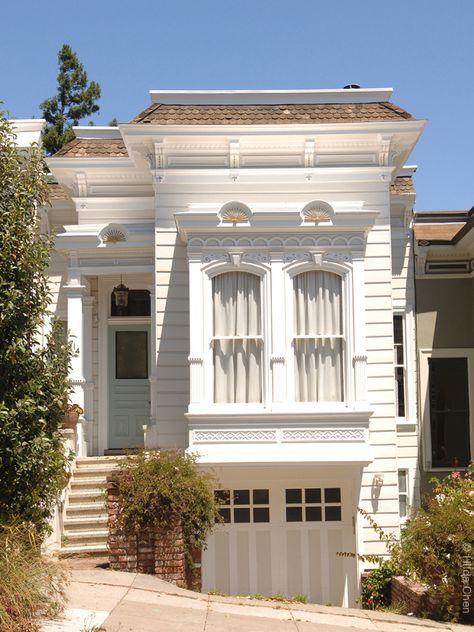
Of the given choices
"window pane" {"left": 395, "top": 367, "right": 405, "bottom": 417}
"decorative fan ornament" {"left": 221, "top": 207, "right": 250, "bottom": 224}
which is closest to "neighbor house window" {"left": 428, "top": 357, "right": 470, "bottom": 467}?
"window pane" {"left": 395, "top": 367, "right": 405, "bottom": 417}

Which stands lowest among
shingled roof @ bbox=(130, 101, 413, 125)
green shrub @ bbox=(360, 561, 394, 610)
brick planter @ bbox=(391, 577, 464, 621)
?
green shrub @ bbox=(360, 561, 394, 610)

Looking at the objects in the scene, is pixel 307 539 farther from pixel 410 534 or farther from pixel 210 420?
pixel 410 534

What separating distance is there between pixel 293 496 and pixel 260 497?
514 mm

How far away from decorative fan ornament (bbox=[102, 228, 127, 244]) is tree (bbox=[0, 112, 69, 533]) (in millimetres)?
5564

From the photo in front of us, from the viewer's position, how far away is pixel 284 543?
15.1 metres

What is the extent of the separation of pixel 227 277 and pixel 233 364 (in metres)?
1.31

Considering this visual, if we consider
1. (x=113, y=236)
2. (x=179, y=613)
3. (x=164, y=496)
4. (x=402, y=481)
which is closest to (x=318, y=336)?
(x=164, y=496)

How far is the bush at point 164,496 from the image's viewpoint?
12180 mm

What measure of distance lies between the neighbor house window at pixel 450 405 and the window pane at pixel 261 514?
544 cm

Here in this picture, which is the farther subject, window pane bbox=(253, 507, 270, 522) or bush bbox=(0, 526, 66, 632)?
window pane bbox=(253, 507, 270, 522)

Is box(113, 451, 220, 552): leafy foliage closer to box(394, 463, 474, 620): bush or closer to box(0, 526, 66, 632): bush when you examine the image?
box(0, 526, 66, 632): bush

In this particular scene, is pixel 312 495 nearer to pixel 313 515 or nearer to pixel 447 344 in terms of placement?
pixel 313 515

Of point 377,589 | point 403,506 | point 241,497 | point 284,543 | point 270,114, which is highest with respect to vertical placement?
point 270,114

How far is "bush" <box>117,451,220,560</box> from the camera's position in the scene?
12180 mm
